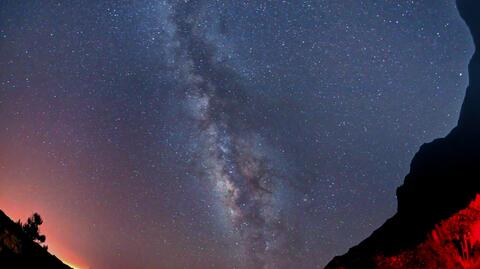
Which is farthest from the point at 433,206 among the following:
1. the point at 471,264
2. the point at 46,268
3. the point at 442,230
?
the point at 46,268

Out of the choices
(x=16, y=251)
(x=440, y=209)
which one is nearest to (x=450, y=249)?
(x=440, y=209)

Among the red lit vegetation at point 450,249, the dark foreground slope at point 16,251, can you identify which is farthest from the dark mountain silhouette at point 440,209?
the dark foreground slope at point 16,251

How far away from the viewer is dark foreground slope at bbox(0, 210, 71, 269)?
6367 millimetres

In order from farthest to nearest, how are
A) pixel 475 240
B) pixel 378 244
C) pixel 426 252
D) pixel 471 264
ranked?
1. pixel 378 244
2. pixel 426 252
3. pixel 475 240
4. pixel 471 264

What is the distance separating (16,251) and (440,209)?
83.6 feet

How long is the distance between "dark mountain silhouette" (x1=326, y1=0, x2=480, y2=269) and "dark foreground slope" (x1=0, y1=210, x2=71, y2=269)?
12.6m

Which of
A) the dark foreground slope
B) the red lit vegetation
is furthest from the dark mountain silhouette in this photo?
the dark foreground slope

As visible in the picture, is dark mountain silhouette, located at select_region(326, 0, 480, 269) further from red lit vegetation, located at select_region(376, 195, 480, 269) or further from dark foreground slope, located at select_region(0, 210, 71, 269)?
dark foreground slope, located at select_region(0, 210, 71, 269)

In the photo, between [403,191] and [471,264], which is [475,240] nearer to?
[471,264]

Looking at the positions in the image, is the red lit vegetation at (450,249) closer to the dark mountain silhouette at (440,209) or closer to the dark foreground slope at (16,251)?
the dark mountain silhouette at (440,209)

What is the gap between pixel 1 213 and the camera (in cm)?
668

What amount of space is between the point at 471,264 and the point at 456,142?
22.9 meters

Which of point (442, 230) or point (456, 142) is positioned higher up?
point (456, 142)

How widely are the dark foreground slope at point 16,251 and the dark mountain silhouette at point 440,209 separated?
12.6 m
